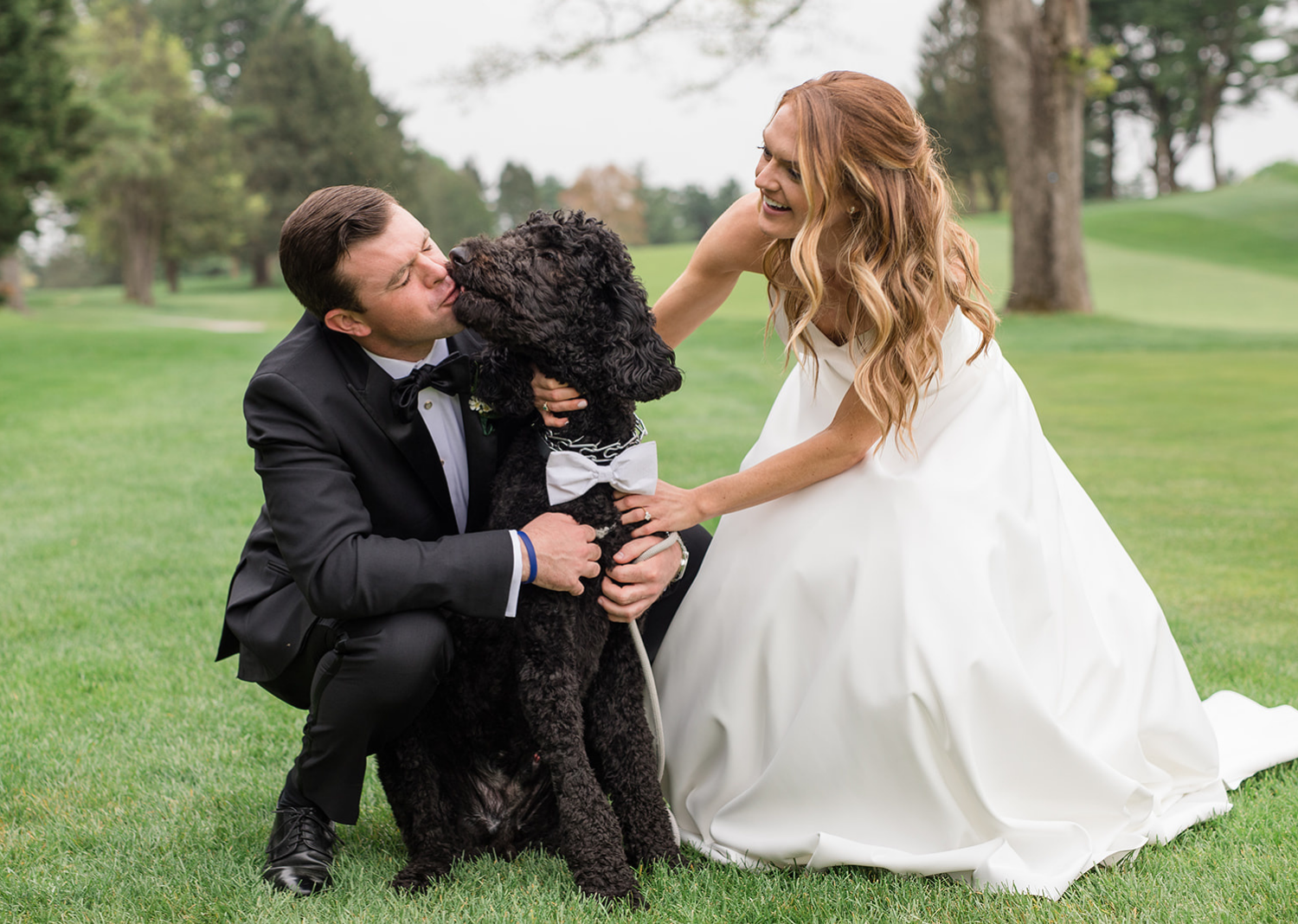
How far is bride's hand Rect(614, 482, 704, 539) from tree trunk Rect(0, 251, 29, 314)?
105 feet

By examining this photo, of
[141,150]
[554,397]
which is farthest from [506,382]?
→ [141,150]

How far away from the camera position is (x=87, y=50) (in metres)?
30.9

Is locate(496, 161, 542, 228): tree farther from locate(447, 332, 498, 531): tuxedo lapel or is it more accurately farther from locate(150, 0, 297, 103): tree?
locate(447, 332, 498, 531): tuxedo lapel

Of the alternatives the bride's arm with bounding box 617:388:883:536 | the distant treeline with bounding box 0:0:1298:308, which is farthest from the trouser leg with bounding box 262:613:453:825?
the distant treeline with bounding box 0:0:1298:308

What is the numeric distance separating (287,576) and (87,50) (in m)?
35.0

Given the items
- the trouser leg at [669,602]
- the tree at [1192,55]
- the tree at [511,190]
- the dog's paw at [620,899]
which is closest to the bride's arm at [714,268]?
the trouser leg at [669,602]

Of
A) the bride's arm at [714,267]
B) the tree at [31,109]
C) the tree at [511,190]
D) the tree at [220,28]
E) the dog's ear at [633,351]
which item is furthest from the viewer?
the tree at [511,190]

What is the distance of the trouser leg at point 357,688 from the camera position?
2484mm

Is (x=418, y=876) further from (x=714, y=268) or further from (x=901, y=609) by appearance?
(x=714, y=268)

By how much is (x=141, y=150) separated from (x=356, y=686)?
39463 mm

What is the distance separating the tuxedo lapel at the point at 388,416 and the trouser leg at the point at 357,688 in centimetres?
43

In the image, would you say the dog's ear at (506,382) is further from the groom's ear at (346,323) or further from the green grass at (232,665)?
the green grass at (232,665)

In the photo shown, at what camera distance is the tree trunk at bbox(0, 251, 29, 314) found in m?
30.7

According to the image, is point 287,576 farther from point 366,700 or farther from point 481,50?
point 481,50
